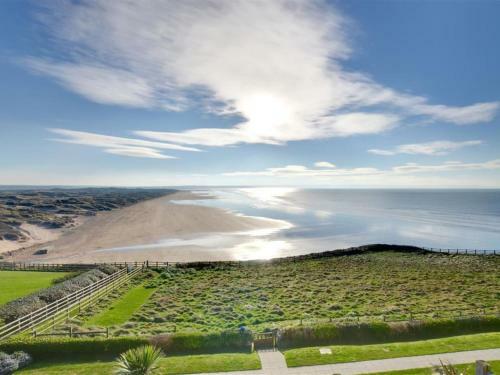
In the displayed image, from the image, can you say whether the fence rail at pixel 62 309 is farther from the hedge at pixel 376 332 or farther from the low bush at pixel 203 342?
the hedge at pixel 376 332

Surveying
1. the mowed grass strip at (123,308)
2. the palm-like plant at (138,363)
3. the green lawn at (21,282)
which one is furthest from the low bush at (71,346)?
the green lawn at (21,282)

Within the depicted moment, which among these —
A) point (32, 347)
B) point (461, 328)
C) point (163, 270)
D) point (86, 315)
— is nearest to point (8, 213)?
point (163, 270)

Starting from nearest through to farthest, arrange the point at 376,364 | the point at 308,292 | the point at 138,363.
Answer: the point at 138,363
the point at 376,364
the point at 308,292

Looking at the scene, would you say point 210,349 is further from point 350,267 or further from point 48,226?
point 48,226

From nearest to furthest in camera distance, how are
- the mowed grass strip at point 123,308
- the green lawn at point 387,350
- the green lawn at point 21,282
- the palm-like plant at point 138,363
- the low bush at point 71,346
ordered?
1. the palm-like plant at point 138,363
2. the green lawn at point 387,350
3. the low bush at point 71,346
4. the mowed grass strip at point 123,308
5. the green lawn at point 21,282

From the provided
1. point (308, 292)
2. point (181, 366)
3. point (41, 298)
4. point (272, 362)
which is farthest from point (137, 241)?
point (272, 362)

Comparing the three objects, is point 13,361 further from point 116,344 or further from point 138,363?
point 138,363

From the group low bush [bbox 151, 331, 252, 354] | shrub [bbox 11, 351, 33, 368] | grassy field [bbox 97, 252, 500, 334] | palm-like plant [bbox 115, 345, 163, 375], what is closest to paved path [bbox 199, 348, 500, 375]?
low bush [bbox 151, 331, 252, 354]
